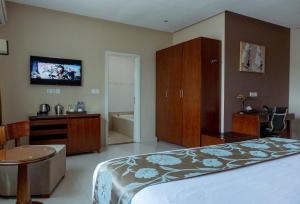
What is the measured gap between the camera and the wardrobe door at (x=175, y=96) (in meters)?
4.70

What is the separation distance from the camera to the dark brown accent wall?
433 centimetres

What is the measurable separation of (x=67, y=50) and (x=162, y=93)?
7.80 feet

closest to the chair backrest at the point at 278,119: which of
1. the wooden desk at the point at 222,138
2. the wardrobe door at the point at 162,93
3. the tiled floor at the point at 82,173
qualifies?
the wooden desk at the point at 222,138

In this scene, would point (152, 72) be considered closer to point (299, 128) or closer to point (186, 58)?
point (186, 58)

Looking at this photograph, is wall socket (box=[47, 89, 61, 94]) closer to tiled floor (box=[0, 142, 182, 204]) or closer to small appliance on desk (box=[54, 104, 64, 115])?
small appliance on desk (box=[54, 104, 64, 115])

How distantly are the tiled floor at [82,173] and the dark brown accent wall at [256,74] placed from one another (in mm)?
1880

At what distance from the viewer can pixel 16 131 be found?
7.81 ft

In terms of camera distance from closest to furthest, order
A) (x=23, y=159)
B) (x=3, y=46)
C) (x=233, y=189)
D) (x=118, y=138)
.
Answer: (x=233, y=189), (x=23, y=159), (x=3, y=46), (x=118, y=138)


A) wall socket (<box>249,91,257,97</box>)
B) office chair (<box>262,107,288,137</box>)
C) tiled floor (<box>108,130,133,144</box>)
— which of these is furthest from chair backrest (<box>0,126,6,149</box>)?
wall socket (<box>249,91,257,97</box>)

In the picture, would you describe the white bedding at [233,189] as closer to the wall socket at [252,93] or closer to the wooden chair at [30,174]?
the wooden chair at [30,174]

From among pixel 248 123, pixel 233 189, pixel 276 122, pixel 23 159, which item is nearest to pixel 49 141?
pixel 23 159

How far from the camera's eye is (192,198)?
1.00 metres

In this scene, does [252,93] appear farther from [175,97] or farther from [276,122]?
[175,97]

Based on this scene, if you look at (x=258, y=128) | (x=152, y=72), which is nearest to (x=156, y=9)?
(x=152, y=72)
